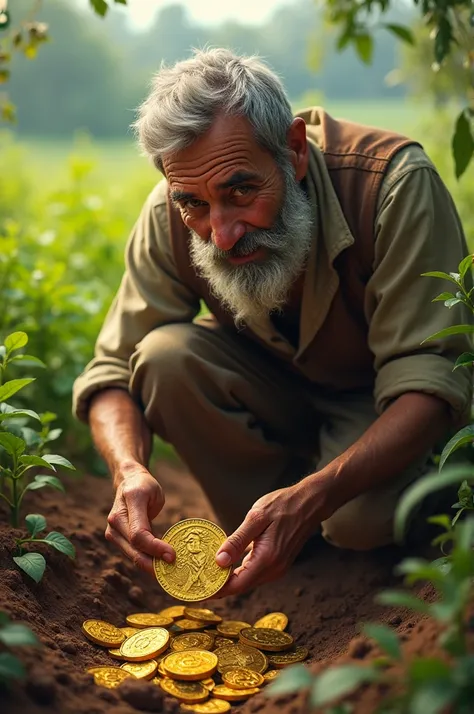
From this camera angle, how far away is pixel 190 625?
2.77 metres

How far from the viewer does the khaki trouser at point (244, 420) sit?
120 inches

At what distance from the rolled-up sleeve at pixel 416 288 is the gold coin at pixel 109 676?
1.19 meters

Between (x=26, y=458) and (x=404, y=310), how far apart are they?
1.28 metres

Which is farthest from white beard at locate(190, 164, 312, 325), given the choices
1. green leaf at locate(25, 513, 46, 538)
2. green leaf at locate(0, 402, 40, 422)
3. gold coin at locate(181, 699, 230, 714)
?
gold coin at locate(181, 699, 230, 714)

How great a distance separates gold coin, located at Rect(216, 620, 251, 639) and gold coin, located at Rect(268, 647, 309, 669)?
0.61 ft

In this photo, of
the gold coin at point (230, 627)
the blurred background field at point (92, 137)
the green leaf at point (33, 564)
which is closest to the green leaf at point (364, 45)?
the blurred background field at point (92, 137)

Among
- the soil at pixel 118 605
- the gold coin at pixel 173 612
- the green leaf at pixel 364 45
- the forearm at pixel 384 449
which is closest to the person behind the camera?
the soil at pixel 118 605

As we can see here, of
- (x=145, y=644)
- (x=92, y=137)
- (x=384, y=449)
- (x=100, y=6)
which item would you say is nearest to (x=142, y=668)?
(x=145, y=644)

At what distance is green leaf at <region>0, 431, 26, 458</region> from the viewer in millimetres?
2502

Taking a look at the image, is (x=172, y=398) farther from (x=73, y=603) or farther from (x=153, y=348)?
(x=73, y=603)

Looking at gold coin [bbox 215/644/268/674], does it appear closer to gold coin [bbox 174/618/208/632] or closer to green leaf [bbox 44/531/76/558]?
gold coin [bbox 174/618/208/632]

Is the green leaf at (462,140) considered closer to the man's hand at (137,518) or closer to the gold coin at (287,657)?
the man's hand at (137,518)

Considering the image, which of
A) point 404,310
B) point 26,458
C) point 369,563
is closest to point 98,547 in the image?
point 26,458

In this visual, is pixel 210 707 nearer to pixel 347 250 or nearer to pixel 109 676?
pixel 109 676
